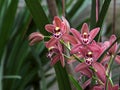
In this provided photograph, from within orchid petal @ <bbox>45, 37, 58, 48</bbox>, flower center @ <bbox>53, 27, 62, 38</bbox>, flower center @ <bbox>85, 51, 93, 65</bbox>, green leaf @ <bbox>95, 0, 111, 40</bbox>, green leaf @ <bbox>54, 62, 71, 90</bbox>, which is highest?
green leaf @ <bbox>95, 0, 111, 40</bbox>

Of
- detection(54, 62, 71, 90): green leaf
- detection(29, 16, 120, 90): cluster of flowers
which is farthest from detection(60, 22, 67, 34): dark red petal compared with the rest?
detection(54, 62, 71, 90): green leaf

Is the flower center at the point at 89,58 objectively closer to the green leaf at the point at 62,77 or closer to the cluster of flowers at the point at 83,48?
the cluster of flowers at the point at 83,48

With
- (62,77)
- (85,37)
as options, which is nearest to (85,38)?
(85,37)

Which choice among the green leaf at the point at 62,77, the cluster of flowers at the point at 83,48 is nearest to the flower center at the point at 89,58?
the cluster of flowers at the point at 83,48

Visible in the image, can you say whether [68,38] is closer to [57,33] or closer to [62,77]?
[57,33]

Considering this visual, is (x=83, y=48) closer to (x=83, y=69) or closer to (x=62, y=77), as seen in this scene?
(x=83, y=69)

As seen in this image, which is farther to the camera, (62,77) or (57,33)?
(62,77)

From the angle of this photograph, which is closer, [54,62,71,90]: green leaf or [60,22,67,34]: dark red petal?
[60,22,67,34]: dark red petal

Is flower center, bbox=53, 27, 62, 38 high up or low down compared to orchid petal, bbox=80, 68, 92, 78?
up

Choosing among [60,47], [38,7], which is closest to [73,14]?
[38,7]

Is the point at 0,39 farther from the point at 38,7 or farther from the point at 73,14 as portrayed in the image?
the point at 38,7

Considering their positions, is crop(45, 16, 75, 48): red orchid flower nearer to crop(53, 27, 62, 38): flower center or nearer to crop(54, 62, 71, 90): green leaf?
crop(53, 27, 62, 38): flower center

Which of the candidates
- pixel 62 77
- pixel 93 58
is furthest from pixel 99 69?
pixel 62 77
